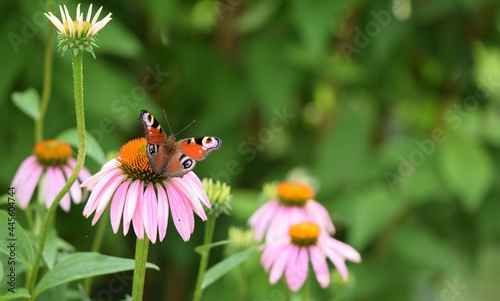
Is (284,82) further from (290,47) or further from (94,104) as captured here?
(94,104)

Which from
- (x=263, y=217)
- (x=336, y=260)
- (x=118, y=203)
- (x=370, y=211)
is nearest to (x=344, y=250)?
(x=336, y=260)

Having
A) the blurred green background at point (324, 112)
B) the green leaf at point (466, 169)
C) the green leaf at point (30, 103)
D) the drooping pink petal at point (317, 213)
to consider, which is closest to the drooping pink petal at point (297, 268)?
the drooping pink petal at point (317, 213)

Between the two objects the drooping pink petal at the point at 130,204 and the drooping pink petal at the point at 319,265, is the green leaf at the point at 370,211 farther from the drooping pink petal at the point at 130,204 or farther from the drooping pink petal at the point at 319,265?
the drooping pink petal at the point at 130,204

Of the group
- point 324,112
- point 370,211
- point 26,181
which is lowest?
point 26,181

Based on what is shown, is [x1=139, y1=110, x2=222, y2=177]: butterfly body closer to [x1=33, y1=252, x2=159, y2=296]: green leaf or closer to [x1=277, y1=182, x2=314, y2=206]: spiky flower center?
[x1=33, y1=252, x2=159, y2=296]: green leaf

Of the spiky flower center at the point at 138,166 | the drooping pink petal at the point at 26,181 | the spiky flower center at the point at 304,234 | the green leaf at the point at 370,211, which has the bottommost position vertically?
the spiky flower center at the point at 138,166

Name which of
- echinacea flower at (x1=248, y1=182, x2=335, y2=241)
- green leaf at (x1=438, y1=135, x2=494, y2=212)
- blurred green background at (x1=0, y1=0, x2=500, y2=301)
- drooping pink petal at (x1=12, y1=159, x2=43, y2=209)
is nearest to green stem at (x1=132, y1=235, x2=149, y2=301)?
drooping pink petal at (x1=12, y1=159, x2=43, y2=209)

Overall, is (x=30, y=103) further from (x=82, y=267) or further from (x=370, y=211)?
(x=370, y=211)
